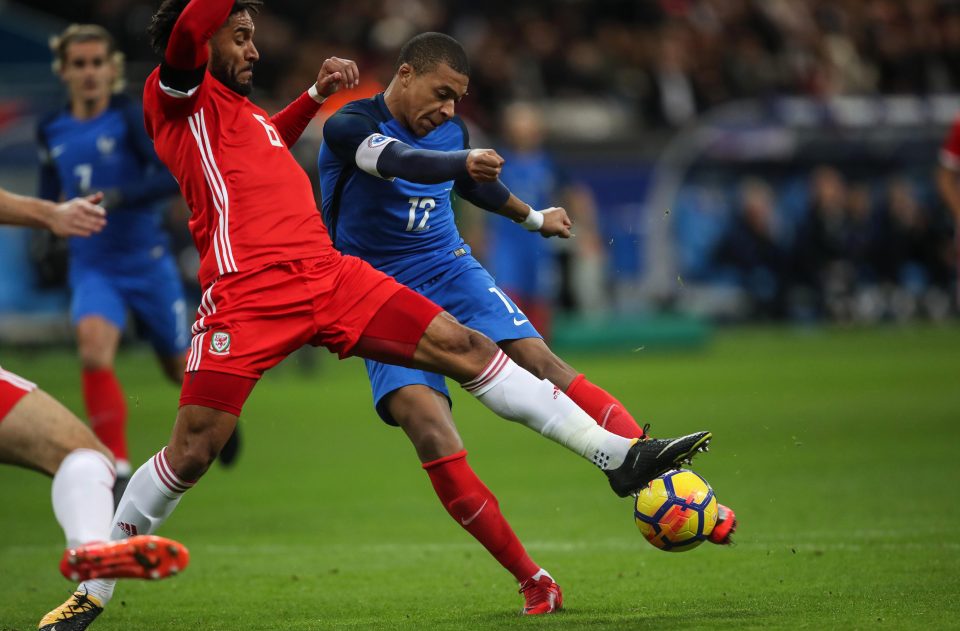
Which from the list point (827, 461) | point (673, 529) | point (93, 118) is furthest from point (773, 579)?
point (93, 118)

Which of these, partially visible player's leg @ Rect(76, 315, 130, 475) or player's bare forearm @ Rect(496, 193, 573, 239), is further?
partially visible player's leg @ Rect(76, 315, 130, 475)

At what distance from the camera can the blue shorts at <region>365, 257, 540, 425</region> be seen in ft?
20.6

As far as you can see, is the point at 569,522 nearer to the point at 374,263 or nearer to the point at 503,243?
the point at 374,263

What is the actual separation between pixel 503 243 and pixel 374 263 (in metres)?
10.6

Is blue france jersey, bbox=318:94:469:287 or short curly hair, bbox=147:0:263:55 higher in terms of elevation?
short curly hair, bbox=147:0:263:55

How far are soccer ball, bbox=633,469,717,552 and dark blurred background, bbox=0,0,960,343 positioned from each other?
1619cm

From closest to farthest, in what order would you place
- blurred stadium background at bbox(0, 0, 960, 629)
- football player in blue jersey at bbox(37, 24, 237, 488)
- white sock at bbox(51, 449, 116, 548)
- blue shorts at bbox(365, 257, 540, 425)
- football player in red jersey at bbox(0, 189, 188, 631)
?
1. football player in red jersey at bbox(0, 189, 188, 631)
2. white sock at bbox(51, 449, 116, 548)
3. blue shorts at bbox(365, 257, 540, 425)
4. blurred stadium background at bbox(0, 0, 960, 629)
5. football player in blue jersey at bbox(37, 24, 237, 488)

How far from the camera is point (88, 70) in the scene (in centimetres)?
916

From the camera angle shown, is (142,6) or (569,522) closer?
(569,522)

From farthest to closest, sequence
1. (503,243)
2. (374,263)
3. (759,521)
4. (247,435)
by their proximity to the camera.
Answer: (503,243)
(247,435)
(759,521)
(374,263)

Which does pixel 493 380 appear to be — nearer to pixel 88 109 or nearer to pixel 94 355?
pixel 94 355

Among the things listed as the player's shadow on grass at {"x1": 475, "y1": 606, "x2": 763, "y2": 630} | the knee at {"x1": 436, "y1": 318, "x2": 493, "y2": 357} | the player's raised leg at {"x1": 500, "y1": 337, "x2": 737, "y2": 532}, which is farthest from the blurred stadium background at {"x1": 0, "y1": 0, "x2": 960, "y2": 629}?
the knee at {"x1": 436, "y1": 318, "x2": 493, "y2": 357}

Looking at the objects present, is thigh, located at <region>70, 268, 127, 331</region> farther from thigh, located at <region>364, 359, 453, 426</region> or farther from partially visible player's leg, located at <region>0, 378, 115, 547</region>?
partially visible player's leg, located at <region>0, 378, 115, 547</region>

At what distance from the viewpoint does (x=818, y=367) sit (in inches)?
677
